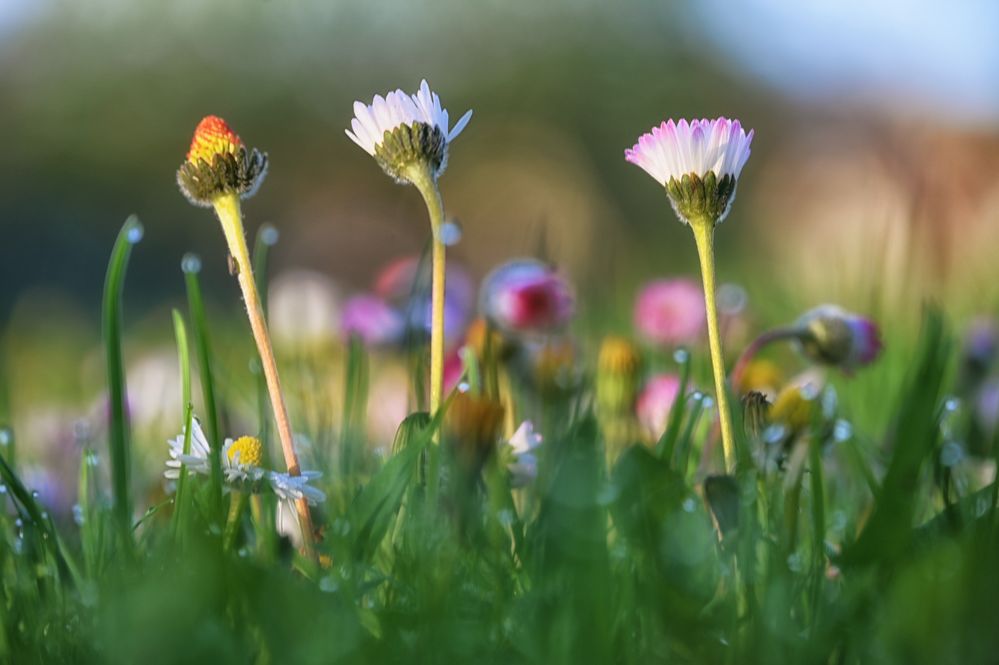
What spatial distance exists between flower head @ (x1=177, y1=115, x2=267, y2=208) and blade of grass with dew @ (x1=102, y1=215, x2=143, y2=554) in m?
0.04

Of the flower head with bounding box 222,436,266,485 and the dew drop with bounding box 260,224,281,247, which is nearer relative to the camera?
the flower head with bounding box 222,436,266,485

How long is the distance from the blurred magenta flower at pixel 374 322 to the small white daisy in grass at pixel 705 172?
0.74 metres

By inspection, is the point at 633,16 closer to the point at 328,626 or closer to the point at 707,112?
the point at 707,112

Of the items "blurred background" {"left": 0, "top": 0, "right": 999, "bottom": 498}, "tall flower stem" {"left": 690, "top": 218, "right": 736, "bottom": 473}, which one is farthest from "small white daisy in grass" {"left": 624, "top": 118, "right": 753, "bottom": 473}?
"blurred background" {"left": 0, "top": 0, "right": 999, "bottom": 498}

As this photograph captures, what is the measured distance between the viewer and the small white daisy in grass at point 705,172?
0.61 m

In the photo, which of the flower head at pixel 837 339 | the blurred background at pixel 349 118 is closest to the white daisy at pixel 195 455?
the flower head at pixel 837 339

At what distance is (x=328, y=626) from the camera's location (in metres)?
0.51

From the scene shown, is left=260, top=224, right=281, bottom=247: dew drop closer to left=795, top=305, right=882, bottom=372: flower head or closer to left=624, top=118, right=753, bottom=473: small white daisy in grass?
left=624, top=118, right=753, bottom=473: small white daisy in grass

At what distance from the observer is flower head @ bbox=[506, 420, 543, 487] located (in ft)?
2.46

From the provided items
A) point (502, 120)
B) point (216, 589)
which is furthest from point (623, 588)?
point (502, 120)

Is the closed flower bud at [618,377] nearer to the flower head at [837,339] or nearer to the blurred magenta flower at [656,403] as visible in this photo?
the blurred magenta flower at [656,403]

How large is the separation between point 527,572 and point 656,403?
0.47 m

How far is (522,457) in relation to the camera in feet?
2.46

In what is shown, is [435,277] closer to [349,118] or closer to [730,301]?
[730,301]
